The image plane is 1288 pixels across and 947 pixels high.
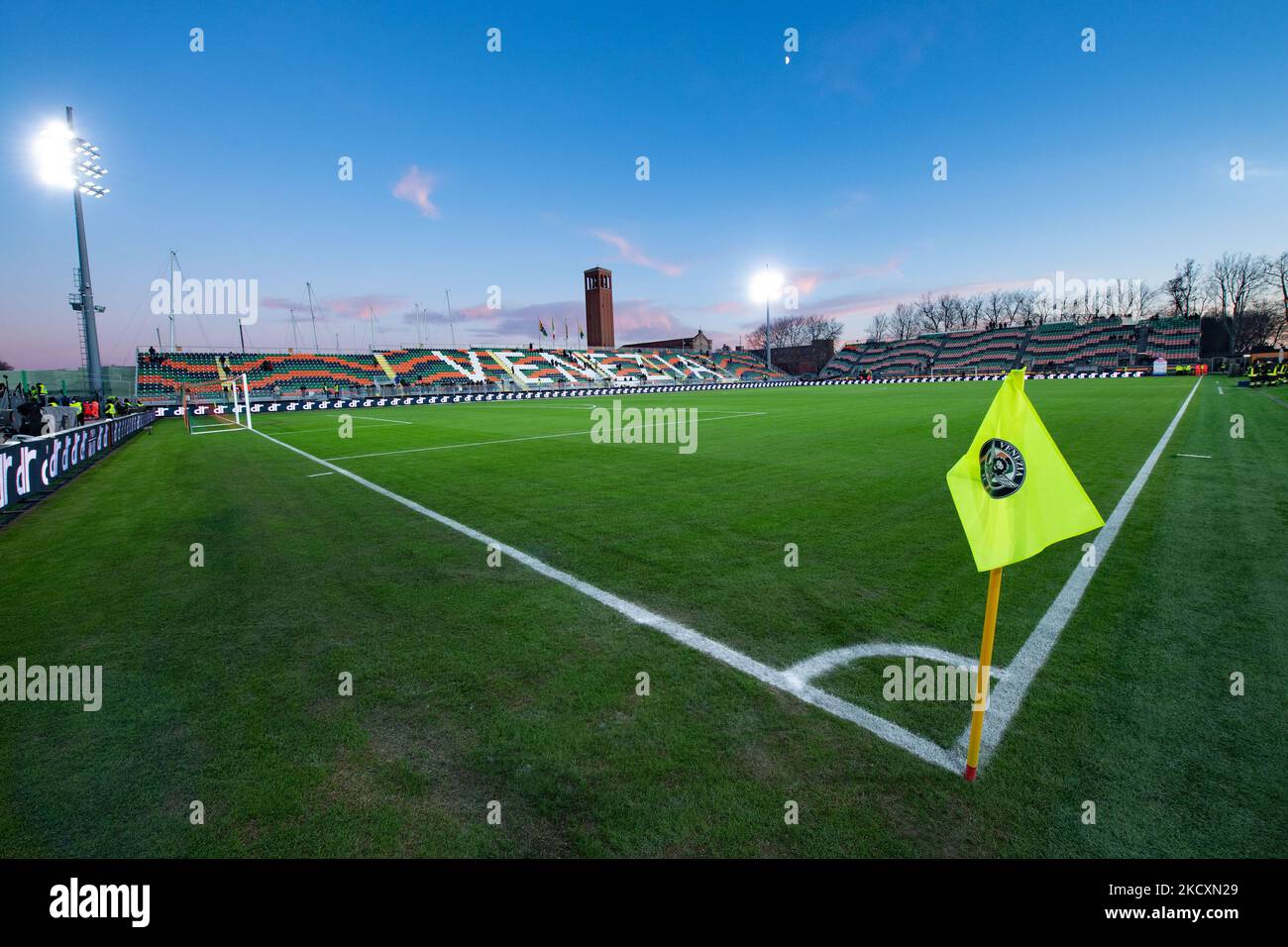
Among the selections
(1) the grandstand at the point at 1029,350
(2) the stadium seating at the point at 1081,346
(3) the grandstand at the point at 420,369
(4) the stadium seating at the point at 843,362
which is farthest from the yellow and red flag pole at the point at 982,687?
(4) the stadium seating at the point at 843,362

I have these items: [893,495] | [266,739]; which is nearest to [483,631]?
[266,739]

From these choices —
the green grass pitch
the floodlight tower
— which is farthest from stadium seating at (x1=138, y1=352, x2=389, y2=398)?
the green grass pitch

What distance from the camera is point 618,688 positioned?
10.8 ft

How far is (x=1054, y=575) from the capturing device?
4926 millimetres

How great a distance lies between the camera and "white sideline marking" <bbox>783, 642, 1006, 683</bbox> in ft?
11.2

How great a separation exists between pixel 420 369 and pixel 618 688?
69518mm

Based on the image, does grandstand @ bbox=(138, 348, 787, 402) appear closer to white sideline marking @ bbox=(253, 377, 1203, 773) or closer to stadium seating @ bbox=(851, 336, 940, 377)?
stadium seating @ bbox=(851, 336, 940, 377)

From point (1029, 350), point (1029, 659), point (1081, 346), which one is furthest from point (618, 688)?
point (1029, 350)

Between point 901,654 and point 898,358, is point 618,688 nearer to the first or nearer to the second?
point 901,654

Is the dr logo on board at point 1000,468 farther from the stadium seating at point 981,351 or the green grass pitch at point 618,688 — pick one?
the stadium seating at point 981,351

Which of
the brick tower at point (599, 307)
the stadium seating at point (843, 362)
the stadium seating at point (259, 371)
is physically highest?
the brick tower at point (599, 307)

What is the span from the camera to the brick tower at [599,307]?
362 ft

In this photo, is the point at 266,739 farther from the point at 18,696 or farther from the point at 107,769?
the point at 18,696

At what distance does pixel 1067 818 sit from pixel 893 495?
6.34m
